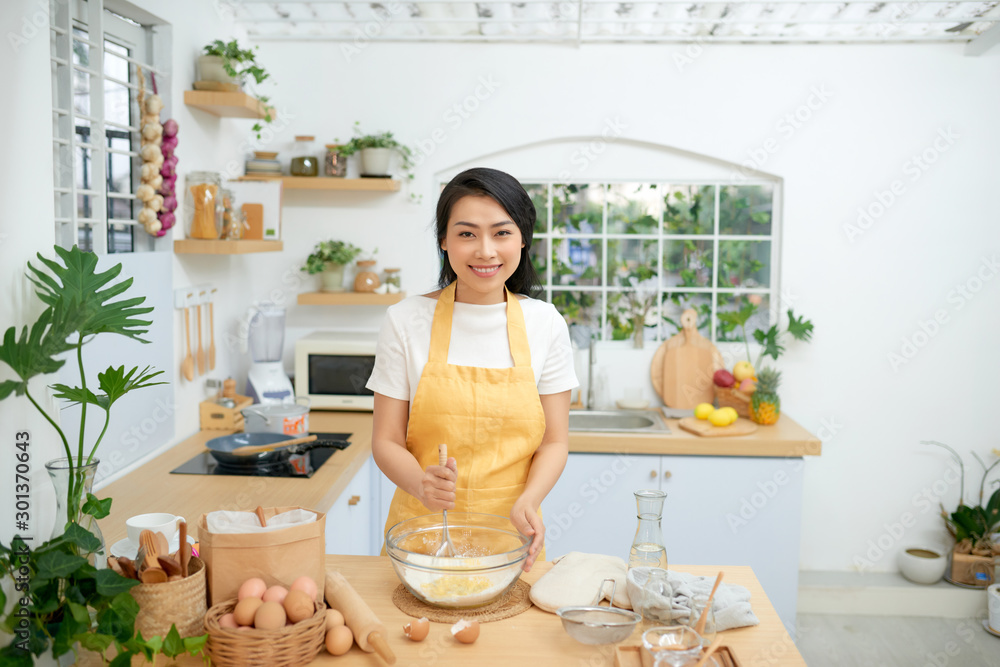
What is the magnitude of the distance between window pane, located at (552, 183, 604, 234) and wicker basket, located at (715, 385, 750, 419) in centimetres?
93

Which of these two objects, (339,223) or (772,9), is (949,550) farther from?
(339,223)

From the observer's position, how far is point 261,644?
1.19 m

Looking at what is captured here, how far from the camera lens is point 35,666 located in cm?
122

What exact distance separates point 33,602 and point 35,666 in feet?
0.39

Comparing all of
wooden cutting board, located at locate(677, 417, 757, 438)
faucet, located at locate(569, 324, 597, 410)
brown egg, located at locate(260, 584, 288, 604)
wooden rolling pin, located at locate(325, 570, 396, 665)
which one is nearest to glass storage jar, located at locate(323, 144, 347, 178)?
faucet, located at locate(569, 324, 597, 410)

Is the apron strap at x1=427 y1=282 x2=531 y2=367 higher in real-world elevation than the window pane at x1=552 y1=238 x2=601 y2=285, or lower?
lower

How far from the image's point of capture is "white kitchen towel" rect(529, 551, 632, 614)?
4.58 ft

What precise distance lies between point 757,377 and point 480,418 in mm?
2043

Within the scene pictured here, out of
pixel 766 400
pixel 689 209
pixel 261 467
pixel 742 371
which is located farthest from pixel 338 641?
pixel 689 209

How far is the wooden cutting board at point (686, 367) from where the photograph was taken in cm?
362

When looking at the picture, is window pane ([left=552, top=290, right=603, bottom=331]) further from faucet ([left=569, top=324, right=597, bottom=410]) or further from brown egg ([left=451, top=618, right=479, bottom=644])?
brown egg ([left=451, top=618, right=479, bottom=644])

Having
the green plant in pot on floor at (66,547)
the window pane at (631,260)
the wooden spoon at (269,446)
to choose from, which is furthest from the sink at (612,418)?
the green plant in pot on floor at (66,547)

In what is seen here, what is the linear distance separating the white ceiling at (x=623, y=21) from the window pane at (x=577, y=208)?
645 mm

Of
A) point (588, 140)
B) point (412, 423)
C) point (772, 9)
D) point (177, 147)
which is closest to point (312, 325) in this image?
point (177, 147)
